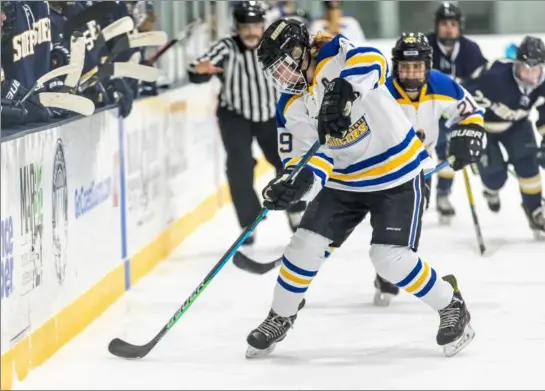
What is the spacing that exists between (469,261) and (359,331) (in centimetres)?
50

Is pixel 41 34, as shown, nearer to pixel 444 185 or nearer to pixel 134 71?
pixel 134 71

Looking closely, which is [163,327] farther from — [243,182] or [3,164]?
[243,182]

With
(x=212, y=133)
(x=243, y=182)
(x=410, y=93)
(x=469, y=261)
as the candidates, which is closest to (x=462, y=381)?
(x=469, y=261)

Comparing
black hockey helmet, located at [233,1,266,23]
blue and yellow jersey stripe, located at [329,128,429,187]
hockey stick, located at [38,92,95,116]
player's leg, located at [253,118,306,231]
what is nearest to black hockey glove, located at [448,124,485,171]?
blue and yellow jersey stripe, located at [329,128,429,187]

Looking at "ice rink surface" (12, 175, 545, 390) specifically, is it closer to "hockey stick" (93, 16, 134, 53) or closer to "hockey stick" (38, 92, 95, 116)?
"hockey stick" (38, 92, 95, 116)

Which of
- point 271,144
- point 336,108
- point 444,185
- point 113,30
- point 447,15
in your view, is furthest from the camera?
point 444,185

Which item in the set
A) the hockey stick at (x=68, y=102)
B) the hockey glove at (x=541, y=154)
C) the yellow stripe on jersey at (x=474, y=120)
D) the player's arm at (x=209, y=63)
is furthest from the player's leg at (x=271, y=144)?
the yellow stripe on jersey at (x=474, y=120)

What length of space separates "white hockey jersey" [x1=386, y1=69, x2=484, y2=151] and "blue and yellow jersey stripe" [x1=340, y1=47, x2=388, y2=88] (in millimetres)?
758

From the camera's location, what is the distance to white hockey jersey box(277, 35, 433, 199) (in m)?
3.55

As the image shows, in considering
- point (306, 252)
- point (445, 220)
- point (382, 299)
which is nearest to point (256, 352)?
point (306, 252)

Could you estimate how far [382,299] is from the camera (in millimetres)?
4465

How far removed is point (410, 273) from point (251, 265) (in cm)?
116

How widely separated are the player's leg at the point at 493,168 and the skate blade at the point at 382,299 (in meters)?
1.30

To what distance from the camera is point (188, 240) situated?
237 inches
